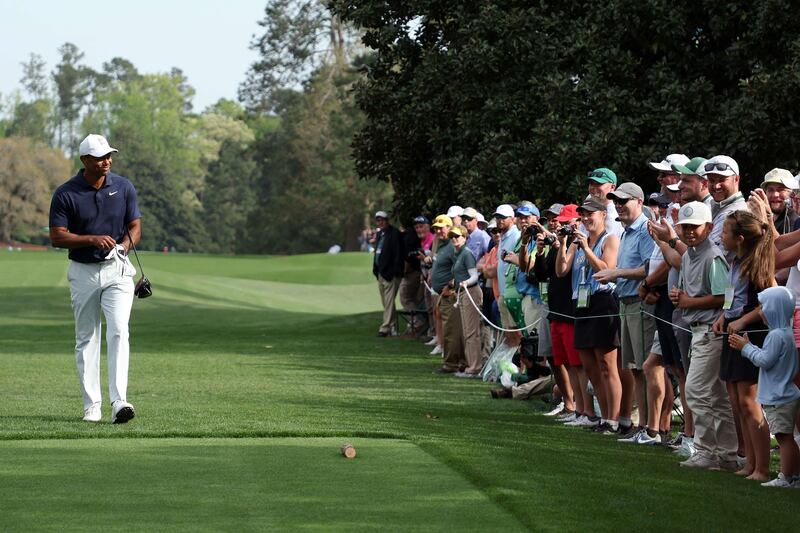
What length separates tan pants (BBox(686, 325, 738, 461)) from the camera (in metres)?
10.4

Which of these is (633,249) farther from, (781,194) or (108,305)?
(108,305)

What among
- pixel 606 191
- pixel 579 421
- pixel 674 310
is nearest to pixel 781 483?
pixel 674 310

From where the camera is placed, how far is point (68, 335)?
95.5 ft

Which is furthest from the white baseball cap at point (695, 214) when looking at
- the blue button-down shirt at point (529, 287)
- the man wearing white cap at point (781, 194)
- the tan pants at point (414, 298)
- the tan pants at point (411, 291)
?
the tan pants at point (411, 291)

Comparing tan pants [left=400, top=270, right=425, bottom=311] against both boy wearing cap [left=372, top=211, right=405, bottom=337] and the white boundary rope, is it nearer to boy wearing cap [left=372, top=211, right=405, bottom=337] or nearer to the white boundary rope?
boy wearing cap [left=372, top=211, right=405, bottom=337]

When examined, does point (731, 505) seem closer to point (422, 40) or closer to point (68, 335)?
point (422, 40)

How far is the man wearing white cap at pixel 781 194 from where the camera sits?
1055 centimetres

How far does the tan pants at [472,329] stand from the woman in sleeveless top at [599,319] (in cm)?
590

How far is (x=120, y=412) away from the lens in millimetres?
12281

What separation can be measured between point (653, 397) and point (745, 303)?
2.17 m

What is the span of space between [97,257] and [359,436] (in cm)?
284

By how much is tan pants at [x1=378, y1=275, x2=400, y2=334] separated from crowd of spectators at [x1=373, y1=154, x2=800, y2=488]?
10.3 meters

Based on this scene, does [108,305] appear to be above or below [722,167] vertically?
below

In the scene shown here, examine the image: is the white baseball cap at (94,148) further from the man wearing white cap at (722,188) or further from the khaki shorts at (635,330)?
the man wearing white cap at (722,188)
